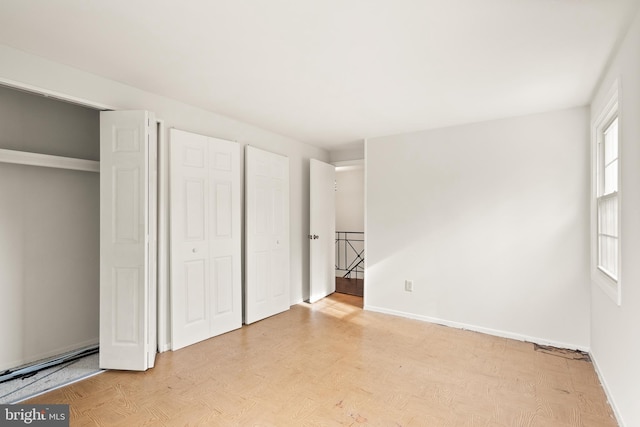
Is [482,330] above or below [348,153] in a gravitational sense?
below

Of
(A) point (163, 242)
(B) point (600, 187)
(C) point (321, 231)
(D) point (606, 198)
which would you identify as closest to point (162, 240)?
(A) point (163, 242)

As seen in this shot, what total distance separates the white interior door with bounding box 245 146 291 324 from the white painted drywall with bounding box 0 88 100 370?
5.26ft

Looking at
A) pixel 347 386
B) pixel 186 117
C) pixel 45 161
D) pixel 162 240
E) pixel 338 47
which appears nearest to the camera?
pixel 338 47

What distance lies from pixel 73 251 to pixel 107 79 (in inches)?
67.9

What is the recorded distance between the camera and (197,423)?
79.8 inches

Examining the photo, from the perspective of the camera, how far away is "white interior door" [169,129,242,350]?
3191 millimetres

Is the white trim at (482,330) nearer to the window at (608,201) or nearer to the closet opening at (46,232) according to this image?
the window at (608,201)

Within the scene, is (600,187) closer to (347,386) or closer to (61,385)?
(347,386)

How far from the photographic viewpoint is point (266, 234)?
4.20m

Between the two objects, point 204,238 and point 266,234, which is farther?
point 266,234

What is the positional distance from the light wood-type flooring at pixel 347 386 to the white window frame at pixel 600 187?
0.82 m

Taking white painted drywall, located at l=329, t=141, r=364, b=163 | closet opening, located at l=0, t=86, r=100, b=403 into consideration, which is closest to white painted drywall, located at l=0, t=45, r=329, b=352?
white painted drywall, located at l=329, t=141, r=364, b=163

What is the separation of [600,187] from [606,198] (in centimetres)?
28

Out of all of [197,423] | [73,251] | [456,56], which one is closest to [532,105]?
[456,56]
